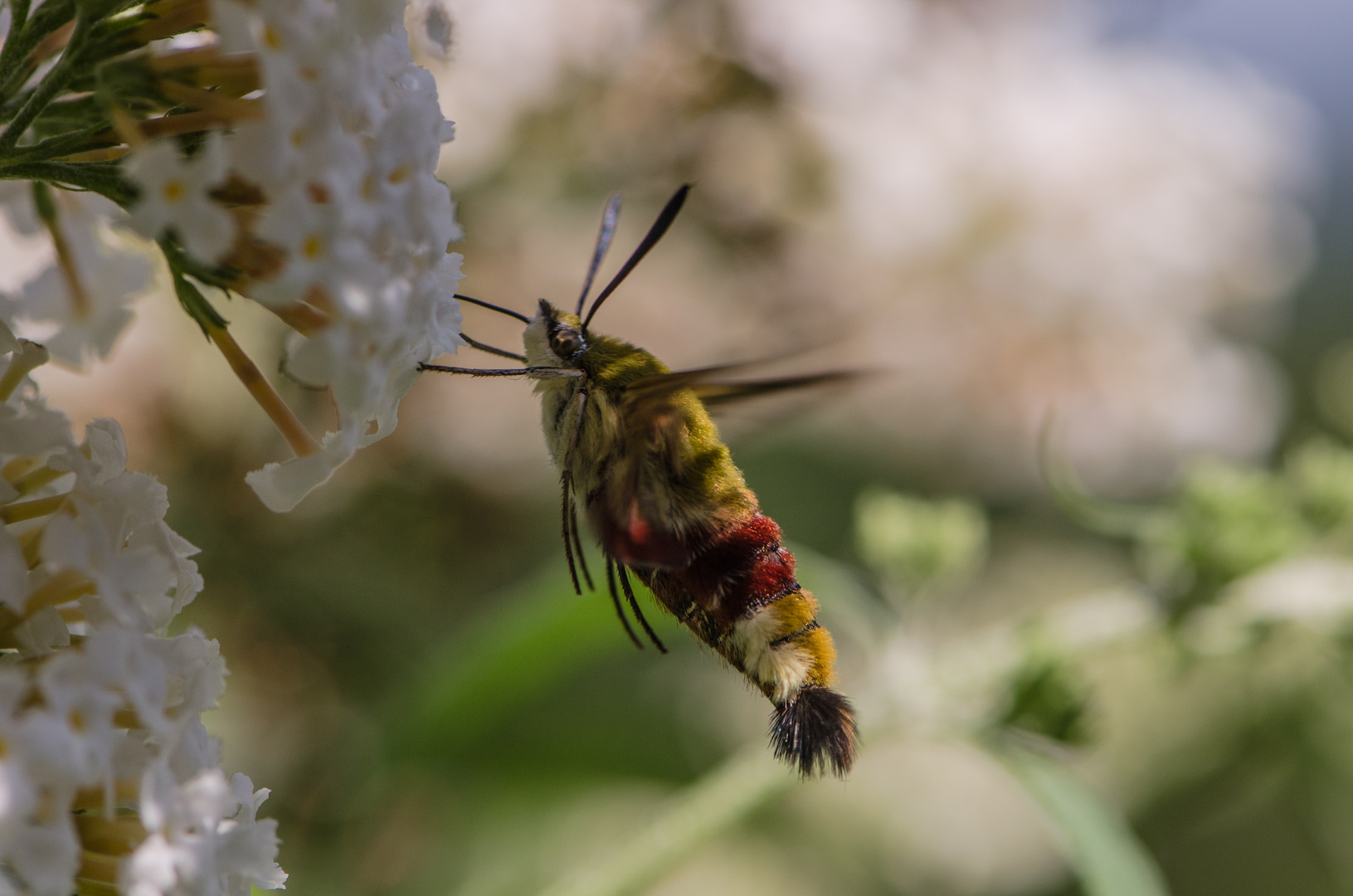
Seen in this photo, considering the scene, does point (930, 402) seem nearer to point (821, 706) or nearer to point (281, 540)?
point (281, 540)

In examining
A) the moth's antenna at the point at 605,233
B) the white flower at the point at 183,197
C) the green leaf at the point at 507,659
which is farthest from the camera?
the green leaf at the point at 507,659

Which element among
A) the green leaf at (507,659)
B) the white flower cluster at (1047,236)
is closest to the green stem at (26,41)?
the green leaf at (507,659)

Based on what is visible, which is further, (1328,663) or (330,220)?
(1328,663)

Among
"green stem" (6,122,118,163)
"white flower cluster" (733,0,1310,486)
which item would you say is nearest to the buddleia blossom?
"green stem" (6,122,118,163)

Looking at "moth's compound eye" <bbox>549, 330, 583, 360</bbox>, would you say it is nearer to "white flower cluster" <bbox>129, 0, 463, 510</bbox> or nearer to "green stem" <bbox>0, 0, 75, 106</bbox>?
"white flower cluster" <bbox>129, 0, 463, 510</bbox>

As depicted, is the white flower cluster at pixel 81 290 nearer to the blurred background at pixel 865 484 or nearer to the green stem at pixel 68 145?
the green stem at pixel 68 145

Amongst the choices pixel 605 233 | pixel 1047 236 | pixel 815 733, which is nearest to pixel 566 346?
pixel 605 233

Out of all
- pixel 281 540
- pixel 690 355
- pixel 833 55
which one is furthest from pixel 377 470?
pixel 833 55

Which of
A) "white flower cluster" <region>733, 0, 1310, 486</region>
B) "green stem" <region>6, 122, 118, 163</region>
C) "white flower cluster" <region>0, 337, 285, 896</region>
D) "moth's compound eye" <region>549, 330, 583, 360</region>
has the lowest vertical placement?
"white flower cluster" <region>0, 337, 285, 896</region>
